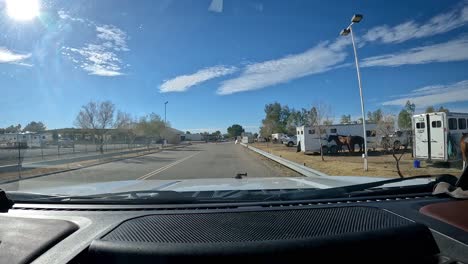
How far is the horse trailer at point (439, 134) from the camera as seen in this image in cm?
1933

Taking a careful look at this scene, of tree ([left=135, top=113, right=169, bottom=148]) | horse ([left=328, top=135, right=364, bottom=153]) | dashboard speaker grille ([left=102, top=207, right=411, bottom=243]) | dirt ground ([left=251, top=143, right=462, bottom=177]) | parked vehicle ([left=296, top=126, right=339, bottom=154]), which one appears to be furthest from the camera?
tree ([left=135, top=113, right=169, bottom=148])

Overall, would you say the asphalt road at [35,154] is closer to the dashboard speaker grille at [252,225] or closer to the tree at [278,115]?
the dashboard speaker grille at [252,225]

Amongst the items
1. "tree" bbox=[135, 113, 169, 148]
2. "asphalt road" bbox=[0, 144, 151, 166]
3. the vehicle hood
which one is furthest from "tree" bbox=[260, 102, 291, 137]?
the vehicle hood

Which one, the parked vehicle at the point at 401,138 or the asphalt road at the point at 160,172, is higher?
Result: the parked vehicle at the point at 401,138

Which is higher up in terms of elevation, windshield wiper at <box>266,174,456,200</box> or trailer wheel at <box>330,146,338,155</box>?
windshield wiper at <box>266,174,456,200</box>

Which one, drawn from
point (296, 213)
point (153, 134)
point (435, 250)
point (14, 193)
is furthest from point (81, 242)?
point (153, 134)

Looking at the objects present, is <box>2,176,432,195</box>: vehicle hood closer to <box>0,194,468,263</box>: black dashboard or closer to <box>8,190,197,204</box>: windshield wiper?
<box>8,190,197,204</box>: windshield wiper

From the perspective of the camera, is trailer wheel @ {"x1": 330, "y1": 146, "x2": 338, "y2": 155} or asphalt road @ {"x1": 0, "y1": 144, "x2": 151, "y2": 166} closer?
asphalt road @ {"x1": 0, "y1": 144, "x2": 151, "y2": 166}

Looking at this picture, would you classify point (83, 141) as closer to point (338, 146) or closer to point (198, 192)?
point (338, 146)

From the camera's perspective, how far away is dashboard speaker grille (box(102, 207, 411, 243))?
1941 millimetres

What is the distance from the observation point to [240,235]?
196 cm

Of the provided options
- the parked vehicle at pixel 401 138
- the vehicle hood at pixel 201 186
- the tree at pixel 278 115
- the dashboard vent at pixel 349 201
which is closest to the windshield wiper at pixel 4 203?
the vehicle hood at pixel 201 186

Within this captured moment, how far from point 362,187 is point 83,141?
46.2 metres

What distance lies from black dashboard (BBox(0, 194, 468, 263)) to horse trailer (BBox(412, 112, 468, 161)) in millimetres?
19546
